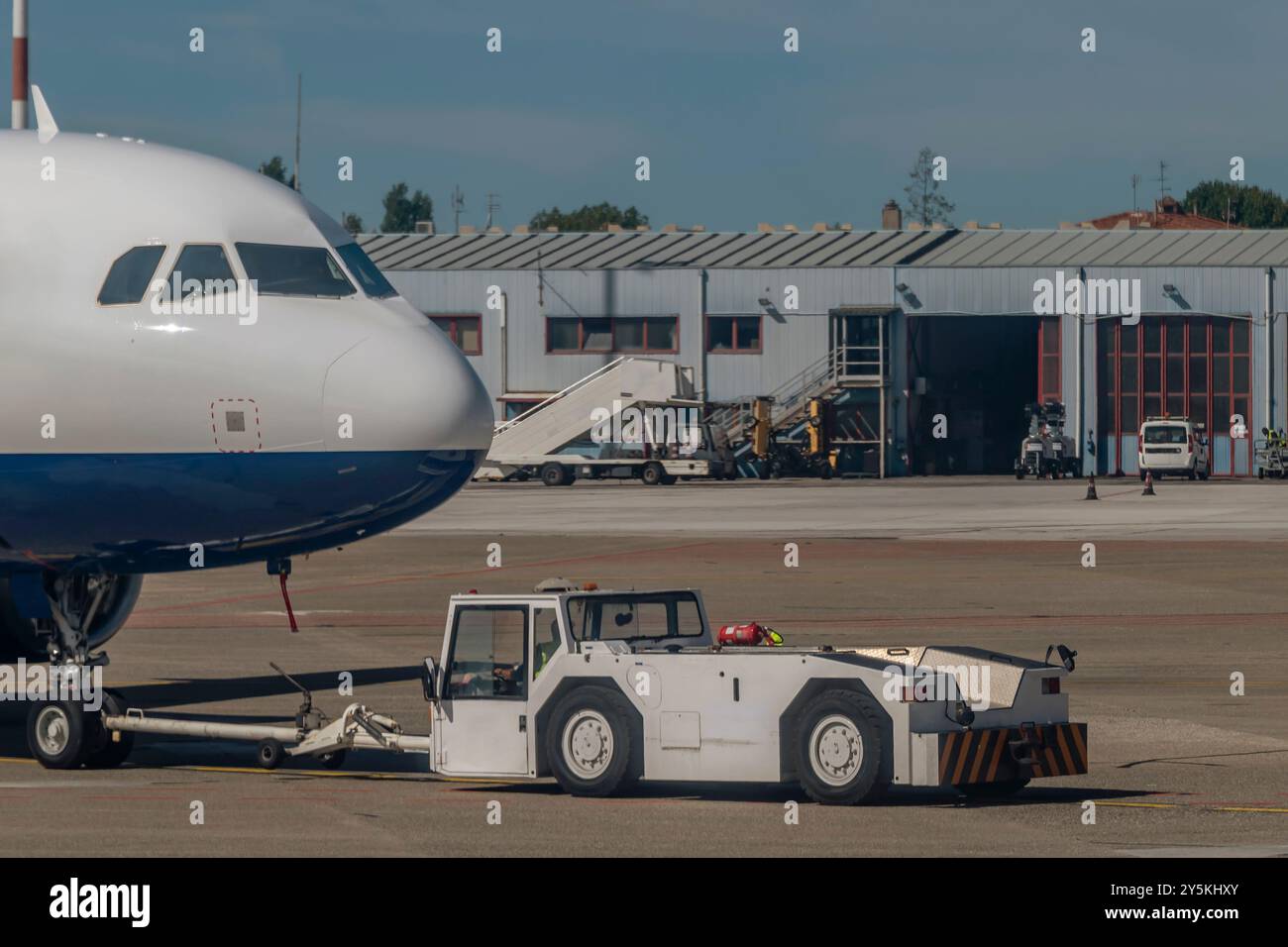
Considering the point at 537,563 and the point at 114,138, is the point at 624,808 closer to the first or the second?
the point at 114,138

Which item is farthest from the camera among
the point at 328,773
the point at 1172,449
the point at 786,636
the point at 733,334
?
the point at 733,334

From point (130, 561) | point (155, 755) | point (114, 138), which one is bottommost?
point (155, 755)

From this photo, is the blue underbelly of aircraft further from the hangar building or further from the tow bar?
the hangar building

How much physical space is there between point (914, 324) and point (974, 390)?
811 centimetres

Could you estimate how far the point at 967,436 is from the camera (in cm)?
11219

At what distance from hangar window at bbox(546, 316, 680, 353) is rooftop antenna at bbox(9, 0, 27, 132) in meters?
81.2

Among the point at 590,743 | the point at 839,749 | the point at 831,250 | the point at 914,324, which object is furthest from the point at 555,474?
the point at 839,749

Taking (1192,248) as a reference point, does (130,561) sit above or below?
below

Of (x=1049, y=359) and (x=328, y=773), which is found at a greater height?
(x=1049, y=359)

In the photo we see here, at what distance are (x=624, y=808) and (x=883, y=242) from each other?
93667 millimetres

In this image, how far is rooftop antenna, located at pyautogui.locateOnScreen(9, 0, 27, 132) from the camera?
25.6m

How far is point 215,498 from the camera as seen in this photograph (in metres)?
18.4

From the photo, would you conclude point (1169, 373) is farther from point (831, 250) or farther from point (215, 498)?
point (215, 498)
